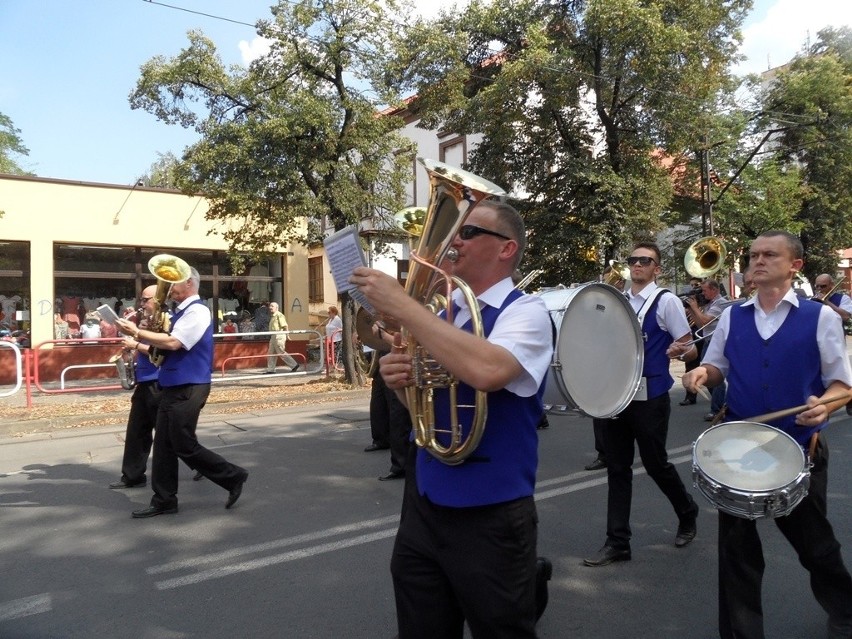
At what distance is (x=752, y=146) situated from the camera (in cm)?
2564

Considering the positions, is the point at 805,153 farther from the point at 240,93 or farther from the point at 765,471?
the point at 765,471

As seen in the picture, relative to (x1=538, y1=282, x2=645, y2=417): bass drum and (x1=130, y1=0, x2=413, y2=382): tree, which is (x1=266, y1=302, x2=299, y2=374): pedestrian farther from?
(x1=538, y1=282, x2=645, y2=417): bass drum

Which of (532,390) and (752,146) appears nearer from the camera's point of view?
(532,390)

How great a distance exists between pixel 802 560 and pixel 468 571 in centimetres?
192

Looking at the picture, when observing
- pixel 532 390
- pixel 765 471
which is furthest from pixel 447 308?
pixel 765 471

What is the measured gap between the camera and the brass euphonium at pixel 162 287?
558 cm

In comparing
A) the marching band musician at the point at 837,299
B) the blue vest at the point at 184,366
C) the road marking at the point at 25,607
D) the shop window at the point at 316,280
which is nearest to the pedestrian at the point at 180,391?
the blue vest at the point at 184,366

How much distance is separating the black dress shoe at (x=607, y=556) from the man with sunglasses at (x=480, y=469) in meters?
2.40

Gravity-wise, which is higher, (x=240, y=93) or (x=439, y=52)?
(x=439, y=52)

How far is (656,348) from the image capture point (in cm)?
459

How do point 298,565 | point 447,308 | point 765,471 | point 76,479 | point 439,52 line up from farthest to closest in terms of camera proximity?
point 439,52 < point 76,479 < point 298,565 < point 765,471 < point 447,308

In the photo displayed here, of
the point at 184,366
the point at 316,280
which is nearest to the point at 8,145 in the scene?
the point at 316,280

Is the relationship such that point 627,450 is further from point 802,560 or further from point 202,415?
point 202,415

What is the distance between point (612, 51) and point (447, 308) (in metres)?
14.5
